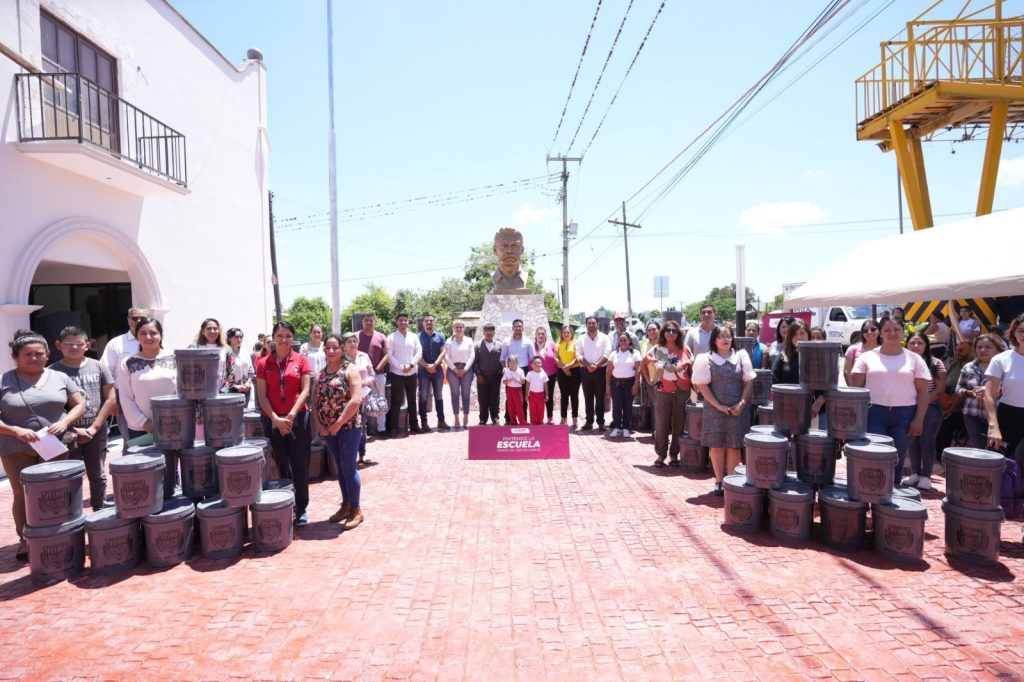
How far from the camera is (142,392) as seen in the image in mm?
5555

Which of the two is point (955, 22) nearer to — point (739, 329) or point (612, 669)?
point (739, 329)

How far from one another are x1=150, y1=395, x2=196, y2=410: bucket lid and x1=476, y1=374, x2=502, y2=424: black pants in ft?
18.9

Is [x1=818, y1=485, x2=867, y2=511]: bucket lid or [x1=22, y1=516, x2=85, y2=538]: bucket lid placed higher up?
[x1=22, y1=516, x2=85, y2=538]: bucket lid

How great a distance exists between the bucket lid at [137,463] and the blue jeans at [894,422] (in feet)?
21.0

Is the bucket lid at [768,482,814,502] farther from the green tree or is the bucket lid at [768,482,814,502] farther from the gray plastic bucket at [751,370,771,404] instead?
the green tree

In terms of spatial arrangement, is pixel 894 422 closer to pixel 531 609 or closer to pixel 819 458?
pixel 819 458

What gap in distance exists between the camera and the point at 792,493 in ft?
16.3

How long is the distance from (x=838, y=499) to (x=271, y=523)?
479 cm

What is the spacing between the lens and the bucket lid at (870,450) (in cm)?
462

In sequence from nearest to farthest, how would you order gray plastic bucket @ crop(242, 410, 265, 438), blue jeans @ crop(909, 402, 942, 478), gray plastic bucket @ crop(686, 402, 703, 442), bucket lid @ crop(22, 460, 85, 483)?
bucket lid @ crop(22, 460, 85, 483)
blue jeans @ crop(909, 402, 942, 478)
gray plastic bucket @ crop(242, 410, 265, 438)
gray plastic bucket @ crop(686, 402, 703, 442)

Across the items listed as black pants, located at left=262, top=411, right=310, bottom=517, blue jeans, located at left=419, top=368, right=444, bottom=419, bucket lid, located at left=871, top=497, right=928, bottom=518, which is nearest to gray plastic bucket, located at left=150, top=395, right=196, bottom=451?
black pants, located at left=262, top=411, right=310, bottom=517

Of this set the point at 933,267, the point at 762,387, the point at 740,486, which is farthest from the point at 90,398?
the point at 933,267

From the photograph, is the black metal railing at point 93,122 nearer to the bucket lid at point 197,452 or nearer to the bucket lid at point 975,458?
the bucket lid at point 197,452

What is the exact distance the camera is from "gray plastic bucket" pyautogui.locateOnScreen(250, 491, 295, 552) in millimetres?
4914
